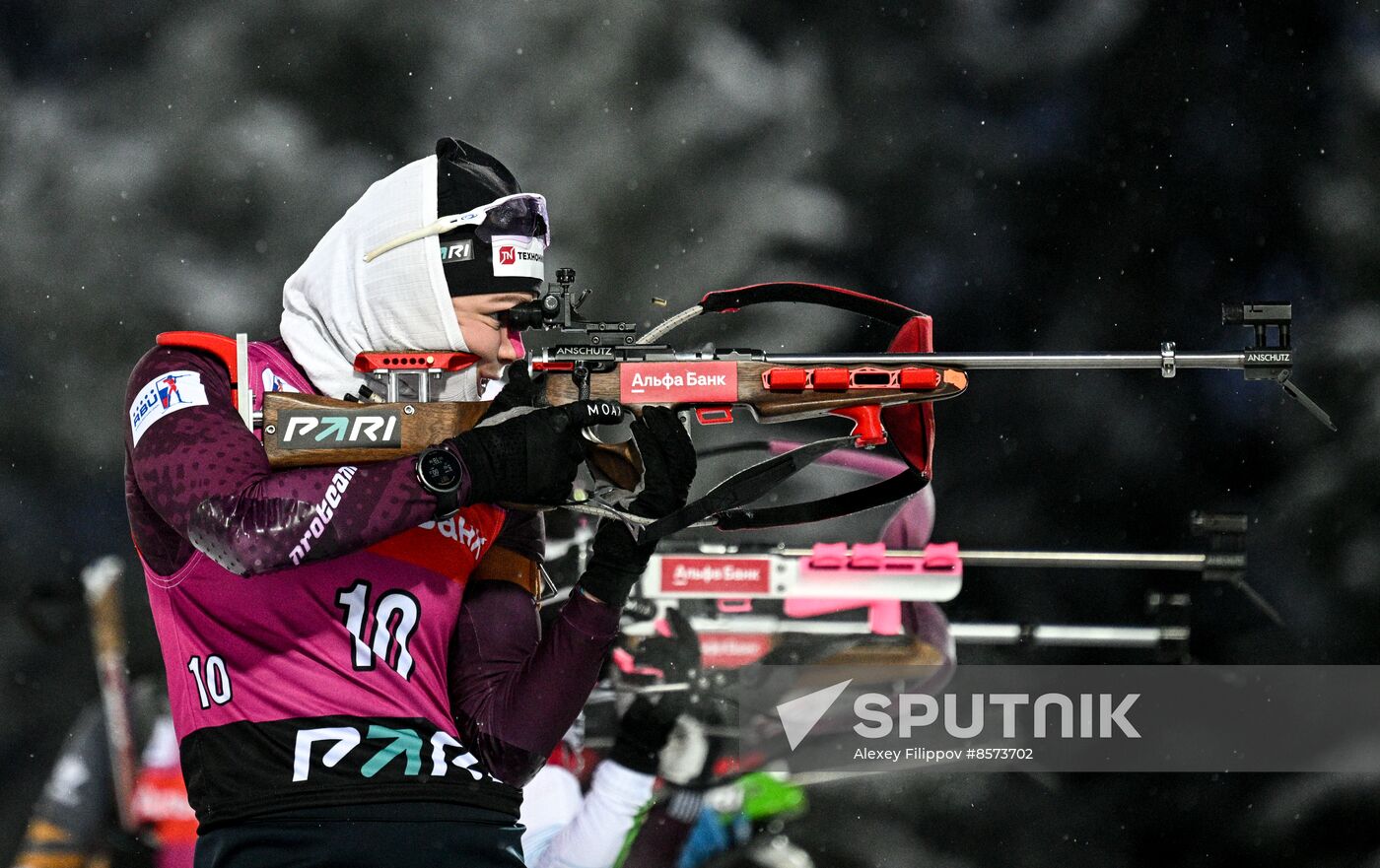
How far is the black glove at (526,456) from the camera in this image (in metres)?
1.98

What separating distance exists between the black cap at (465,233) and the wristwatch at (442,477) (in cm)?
41

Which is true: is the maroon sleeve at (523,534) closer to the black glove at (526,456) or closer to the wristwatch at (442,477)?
the black glove at (526,456)

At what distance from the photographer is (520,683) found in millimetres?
2150

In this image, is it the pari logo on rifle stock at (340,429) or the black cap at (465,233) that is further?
the black cap at (465,233)

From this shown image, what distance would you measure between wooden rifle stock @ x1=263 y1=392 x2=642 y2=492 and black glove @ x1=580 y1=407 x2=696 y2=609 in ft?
0.38

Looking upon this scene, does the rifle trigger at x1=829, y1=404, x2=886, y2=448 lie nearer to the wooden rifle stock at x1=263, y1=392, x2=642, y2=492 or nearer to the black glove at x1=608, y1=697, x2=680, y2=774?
the wooden rifle stock at x1=263, y1=392, x2=642, y2=492

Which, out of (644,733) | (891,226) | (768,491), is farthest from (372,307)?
(891,226)

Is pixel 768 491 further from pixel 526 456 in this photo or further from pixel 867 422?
pixel 526 456

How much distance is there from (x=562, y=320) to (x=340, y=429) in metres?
0.51

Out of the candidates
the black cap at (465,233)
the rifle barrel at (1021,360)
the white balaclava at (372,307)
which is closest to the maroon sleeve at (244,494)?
the white balaclava at (372,307)

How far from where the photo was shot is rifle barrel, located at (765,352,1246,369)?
97.1 inches

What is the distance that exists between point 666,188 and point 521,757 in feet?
9.49
